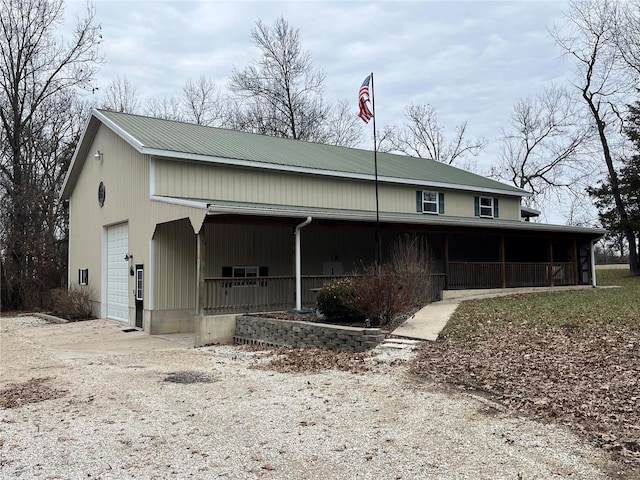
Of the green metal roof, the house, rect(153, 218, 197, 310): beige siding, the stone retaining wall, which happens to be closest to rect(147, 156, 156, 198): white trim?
the house

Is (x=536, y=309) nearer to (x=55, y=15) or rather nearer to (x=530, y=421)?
(x=530, y=421)

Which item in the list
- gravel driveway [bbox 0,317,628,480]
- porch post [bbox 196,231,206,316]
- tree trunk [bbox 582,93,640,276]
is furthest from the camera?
tree trunk [bbox 582,93,640,276]

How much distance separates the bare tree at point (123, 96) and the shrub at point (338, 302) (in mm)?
27023

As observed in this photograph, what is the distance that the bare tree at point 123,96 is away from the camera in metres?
34.8

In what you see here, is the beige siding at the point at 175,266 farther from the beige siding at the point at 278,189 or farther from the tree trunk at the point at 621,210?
the tree trunk at the point at 621,210

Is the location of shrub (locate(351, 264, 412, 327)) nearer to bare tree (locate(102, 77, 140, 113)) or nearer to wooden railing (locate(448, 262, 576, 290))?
wooden railing (locate(448, 262, 576, 290))

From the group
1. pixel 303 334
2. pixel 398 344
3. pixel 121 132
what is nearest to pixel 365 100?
pixel 303 334

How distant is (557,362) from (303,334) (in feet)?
16.8

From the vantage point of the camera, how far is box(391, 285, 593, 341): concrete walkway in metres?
11.0

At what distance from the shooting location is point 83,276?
2072 centimetres

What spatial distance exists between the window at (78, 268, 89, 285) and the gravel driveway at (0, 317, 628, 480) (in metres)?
11.5

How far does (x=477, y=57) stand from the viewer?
1795 cm

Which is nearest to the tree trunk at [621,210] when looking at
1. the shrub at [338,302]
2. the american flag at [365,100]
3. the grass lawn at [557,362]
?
the grass lawn at [557,362]

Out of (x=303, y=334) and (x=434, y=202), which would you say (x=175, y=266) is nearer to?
(x=303, y=334)
